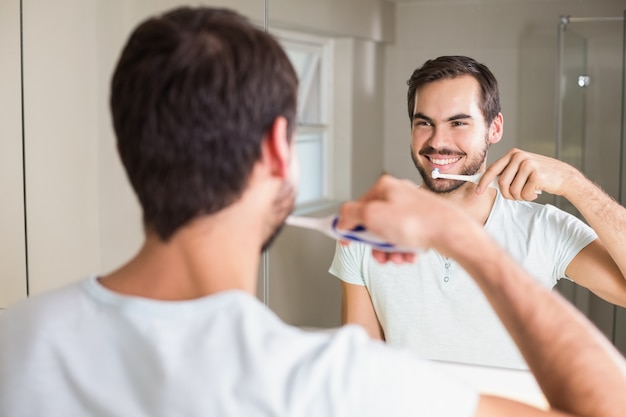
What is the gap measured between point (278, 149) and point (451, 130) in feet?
3.13

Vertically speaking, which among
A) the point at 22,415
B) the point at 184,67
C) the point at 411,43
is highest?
the point at 411,43

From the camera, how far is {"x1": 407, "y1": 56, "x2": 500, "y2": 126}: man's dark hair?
5.52ft

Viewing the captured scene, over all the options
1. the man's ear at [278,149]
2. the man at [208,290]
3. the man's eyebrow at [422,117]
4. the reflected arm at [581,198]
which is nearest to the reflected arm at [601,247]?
the reflected arm at [581,198]

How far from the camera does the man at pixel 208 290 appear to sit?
648 millimetres

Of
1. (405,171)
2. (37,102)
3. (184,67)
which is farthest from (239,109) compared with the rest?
(37,102)

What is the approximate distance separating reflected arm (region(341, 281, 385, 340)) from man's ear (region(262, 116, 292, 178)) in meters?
0.99

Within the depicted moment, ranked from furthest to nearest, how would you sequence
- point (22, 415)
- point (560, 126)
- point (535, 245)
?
point (560, 126), point (535, 245), point (22, 415)

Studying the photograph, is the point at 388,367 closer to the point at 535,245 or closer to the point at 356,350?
the point at 356,350

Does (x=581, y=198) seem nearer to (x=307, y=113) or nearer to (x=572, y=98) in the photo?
(x=572, y=98)

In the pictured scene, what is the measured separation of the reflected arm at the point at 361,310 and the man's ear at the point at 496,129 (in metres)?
0.39

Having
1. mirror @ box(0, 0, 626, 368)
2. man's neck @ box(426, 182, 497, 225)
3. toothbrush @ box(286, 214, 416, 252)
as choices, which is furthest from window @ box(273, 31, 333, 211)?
toothbrush @ box(286, 214, 416, 252)

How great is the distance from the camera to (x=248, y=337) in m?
0.64

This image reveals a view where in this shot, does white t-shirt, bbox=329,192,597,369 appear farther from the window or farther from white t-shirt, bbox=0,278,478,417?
white t-shirt, bbox=0,278,478,417

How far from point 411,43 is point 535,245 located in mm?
507
